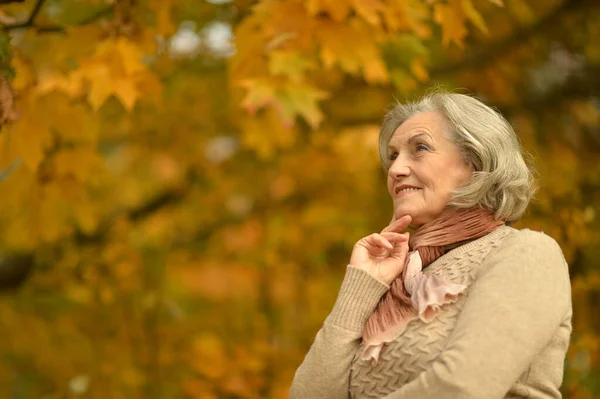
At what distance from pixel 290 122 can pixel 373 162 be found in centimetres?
235

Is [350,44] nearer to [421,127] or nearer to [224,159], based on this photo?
[421,127]

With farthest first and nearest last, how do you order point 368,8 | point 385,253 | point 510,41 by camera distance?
point 510,41 < point 368,8 < point 385,253

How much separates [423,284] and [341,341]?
0.83 feet

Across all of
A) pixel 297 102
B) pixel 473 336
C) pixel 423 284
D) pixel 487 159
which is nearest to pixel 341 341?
pixel 423 284

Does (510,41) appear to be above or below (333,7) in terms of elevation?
below

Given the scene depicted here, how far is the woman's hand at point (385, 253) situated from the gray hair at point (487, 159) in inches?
6.2

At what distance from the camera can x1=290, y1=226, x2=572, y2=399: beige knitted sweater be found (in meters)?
1.63

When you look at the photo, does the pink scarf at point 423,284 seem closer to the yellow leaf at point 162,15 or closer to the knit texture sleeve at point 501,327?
the knit texture sleeve at point 501,327

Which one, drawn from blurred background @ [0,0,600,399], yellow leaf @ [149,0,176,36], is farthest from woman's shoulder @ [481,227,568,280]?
yellow leaf @ [149,0,176,36]

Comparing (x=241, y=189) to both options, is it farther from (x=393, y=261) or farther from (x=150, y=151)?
(x=393, y=261)

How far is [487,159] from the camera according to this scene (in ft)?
6.32

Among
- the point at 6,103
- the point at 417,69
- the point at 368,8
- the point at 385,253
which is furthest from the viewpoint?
the point at 417,69

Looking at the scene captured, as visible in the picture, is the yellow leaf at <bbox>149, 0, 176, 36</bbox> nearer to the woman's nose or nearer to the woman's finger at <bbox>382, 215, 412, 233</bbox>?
the woman's nose

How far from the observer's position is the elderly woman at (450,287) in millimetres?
1646
